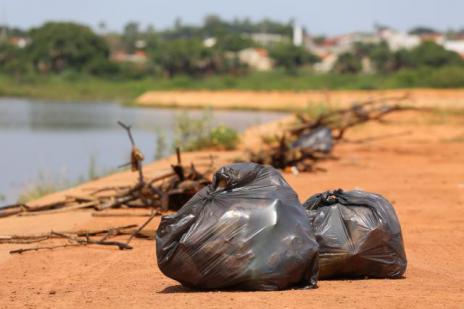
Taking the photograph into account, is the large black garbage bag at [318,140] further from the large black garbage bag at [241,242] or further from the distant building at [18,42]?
the distant building at [18,42]

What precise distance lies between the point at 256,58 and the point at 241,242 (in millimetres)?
98057

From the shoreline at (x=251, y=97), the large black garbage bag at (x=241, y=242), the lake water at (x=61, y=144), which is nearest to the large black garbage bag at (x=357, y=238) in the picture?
the large black garbage bag at (x=241, y=242)

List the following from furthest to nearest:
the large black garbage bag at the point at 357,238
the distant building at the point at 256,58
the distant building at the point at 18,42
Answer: the distant building at the point at 256,58 → the distant building at the point at 18,42 → the large black garbage bag at the point at 357,238

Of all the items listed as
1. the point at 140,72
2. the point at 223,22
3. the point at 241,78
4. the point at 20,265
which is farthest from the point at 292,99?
the point at 223,22

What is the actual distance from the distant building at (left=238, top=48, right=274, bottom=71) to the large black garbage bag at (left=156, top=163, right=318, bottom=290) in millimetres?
90298

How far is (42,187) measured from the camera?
55.9 feet

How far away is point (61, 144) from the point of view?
30219 millimetres

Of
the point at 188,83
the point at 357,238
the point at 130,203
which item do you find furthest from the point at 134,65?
the point at 357,238

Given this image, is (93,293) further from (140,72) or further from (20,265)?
(140,72)

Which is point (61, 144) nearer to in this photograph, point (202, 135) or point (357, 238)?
point (202, 135)

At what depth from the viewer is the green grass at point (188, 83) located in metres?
67.2

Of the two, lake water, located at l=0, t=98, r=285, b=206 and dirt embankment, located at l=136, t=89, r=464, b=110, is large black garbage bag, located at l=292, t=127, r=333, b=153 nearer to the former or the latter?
lake water, located at l=0, t=98, r=285, b=206

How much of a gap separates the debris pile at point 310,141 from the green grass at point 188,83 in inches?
1775

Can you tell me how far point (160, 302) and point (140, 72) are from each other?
7772cm
